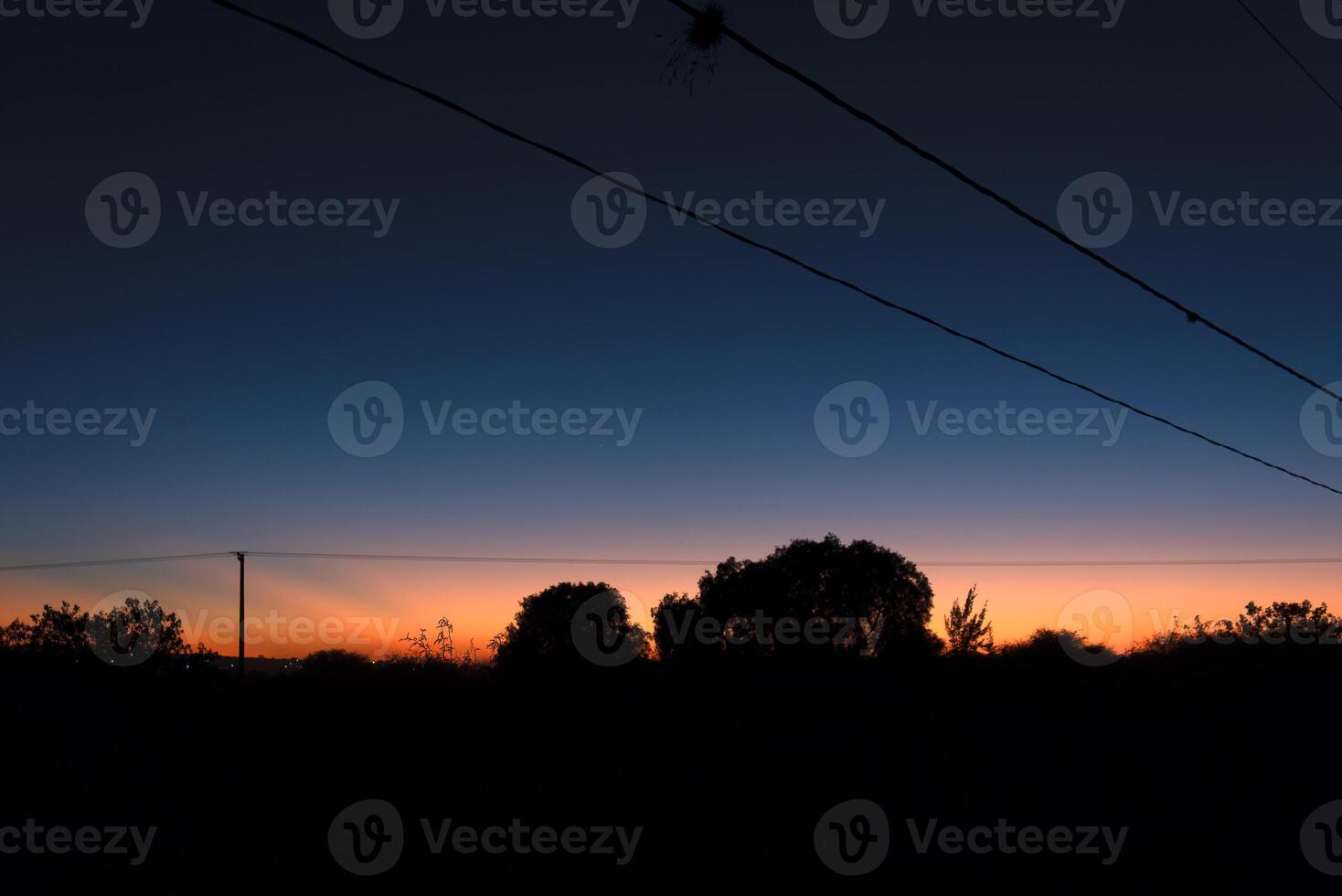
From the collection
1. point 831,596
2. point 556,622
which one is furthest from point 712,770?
point 556,622

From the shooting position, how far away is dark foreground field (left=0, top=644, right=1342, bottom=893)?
17.3 m

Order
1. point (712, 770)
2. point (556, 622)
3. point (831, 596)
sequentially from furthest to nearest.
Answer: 1. point (556, 622)
2. point (831, 596)
3. point (712, 770)

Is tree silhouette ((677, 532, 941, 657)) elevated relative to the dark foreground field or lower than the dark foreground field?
elevated

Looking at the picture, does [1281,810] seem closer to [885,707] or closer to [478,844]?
[885,707]

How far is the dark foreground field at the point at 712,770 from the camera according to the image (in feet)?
56.7

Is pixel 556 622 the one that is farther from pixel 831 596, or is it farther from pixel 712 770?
pixel 712 770

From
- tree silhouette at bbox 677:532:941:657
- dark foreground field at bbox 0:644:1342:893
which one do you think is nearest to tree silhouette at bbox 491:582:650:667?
tree silhouette at bbox 677:532:941:657

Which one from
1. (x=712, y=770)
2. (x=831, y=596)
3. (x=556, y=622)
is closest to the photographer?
(x=712, y=770)

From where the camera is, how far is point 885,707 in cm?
2830

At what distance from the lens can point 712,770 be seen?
23.0 metres

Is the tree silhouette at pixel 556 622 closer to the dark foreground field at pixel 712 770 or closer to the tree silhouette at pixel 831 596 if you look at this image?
the tree silhouette at pixel 831 596

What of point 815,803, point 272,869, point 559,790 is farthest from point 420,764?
point 815,803

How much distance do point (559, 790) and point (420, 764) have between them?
4.50 meters

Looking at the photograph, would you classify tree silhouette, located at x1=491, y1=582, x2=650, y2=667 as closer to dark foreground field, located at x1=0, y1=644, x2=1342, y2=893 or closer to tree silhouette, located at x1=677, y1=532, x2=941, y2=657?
tree silhouette, located at x1=677, y1=532, x2=941, y2=657
